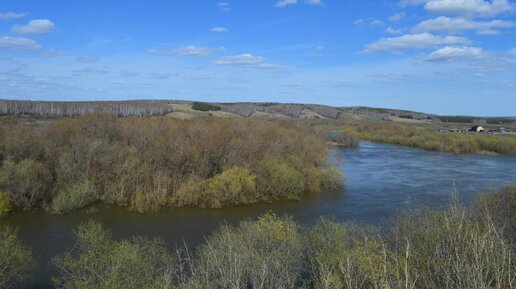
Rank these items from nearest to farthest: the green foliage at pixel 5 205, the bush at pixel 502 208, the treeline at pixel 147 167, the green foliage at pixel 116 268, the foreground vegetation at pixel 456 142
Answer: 1. the green foliage at pixel 116 268
2. the bush at pixel 502 208
3. the green foliage at pixel 5 205
4. the treeline at pixel 147 167
5. the foreground vegetation at pixel 456 142

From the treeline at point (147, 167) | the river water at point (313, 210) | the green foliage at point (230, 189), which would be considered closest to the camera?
the river water at point (313, 210)

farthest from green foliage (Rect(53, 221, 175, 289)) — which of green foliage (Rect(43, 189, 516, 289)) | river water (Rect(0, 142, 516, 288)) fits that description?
river water (Rect(0, 142, 516, 288))

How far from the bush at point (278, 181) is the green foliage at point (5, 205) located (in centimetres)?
1527

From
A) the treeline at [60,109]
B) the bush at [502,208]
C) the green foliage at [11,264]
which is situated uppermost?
the treeline at [60,109]

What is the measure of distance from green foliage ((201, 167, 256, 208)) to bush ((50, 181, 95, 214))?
7.03m

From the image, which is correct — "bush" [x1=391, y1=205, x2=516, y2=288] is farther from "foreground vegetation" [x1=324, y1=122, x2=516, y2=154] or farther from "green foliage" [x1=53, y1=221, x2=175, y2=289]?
"foreground vegetation" [x1=324, y1=122, x2=516, y2=154]

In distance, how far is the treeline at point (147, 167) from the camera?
26219 millimetres

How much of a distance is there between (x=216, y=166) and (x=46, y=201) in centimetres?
1157

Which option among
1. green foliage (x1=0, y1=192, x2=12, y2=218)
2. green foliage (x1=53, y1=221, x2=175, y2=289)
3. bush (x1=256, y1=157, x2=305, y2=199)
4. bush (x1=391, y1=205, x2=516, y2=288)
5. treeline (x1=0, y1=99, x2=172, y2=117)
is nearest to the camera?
bush (x1=391, y1=205, x2=516, y2=288)

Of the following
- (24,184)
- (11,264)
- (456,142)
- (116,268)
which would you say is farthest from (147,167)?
(456,142)

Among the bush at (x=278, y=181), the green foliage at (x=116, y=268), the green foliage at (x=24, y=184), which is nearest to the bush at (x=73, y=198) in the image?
the green foliage at (x=24, y=184)

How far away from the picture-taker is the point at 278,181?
30469 millimetres

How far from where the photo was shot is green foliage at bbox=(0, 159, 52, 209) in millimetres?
25156

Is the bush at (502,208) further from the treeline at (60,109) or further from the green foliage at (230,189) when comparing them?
→ the treeline at (60,109)
